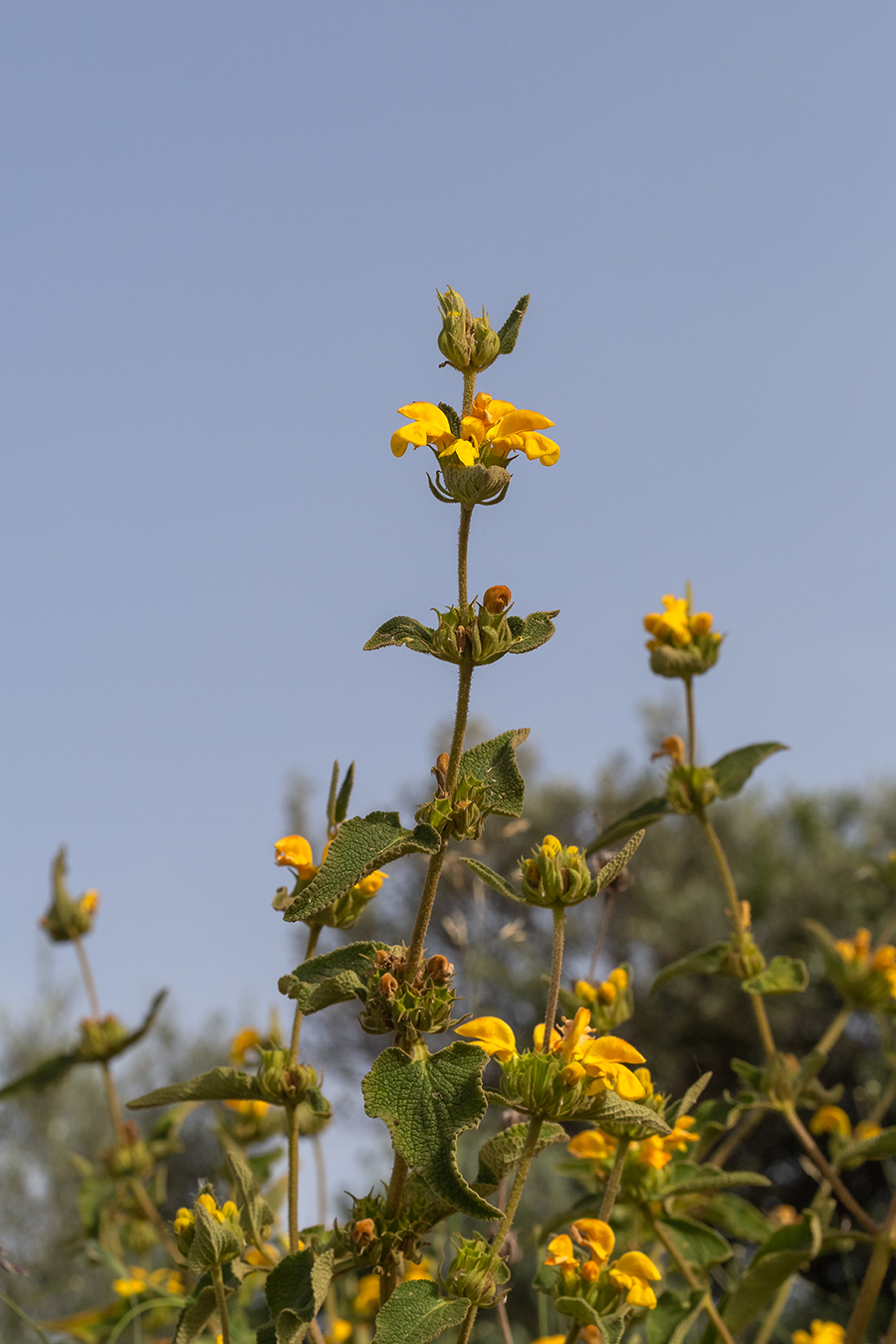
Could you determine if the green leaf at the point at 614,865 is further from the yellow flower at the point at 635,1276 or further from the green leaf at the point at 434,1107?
the yellow flower at the point at 635,1276

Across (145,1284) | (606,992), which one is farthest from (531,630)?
(145,1284)

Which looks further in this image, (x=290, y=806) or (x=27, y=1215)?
(x=290, y=806)

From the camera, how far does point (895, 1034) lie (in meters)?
1.84

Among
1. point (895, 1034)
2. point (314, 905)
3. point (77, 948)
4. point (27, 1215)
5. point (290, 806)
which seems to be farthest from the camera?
point (290, 806)

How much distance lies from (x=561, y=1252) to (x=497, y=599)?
19.0 inches

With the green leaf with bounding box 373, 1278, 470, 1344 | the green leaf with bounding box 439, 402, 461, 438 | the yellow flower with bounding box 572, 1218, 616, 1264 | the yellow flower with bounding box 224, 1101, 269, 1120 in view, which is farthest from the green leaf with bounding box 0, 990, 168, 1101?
the green leaf with bounding box 439, 402, 461, 438

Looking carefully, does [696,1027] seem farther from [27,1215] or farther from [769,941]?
[27,1215]

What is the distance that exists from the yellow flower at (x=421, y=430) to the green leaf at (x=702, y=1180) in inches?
25.0

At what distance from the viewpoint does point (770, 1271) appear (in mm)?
907

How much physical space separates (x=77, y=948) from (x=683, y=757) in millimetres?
853

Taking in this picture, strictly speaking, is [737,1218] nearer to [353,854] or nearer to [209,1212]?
[209,1212]

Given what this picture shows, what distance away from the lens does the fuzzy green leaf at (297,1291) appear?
0.61 m

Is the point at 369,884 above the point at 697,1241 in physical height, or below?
above

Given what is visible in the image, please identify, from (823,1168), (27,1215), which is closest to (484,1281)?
(823,1168)
